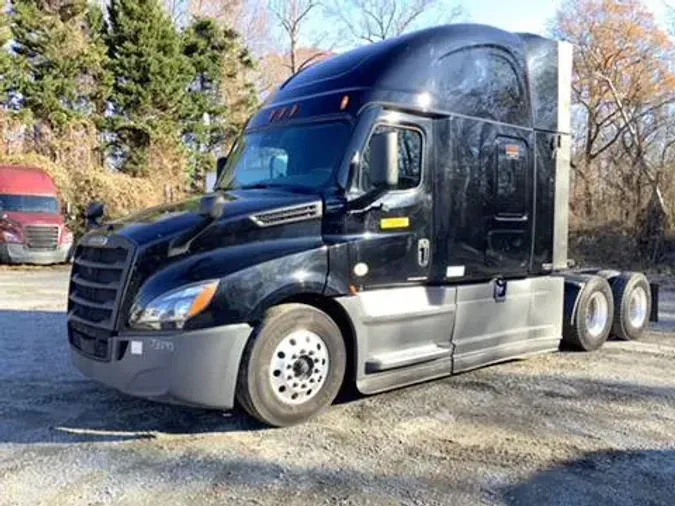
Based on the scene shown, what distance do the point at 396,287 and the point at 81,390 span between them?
Answer: 9.74ft

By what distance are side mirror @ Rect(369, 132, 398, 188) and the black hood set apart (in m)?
0.50

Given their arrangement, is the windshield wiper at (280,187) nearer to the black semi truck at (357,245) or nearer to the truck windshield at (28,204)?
the black semi truck at (357,245)

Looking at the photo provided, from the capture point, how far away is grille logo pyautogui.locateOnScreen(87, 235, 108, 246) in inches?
189

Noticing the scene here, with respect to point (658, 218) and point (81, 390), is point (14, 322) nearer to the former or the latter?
point (81, 390)

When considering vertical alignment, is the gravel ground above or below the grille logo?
below

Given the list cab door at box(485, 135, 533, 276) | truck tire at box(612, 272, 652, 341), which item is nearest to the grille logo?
cab door at box(485, 135, 533, 276)

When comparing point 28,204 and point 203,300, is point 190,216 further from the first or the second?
point 28,204

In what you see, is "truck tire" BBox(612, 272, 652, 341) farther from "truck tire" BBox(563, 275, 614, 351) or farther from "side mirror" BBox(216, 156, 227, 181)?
"side mirror" BBox(216, 156, 227, 181)

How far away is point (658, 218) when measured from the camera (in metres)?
19.3

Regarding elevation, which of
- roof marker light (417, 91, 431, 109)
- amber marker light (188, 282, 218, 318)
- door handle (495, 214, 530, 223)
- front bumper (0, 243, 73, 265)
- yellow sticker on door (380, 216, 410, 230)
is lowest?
front bumper (0, 243, 73, 265)

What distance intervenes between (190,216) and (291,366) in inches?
52.9

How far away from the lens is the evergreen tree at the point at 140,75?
27969mm

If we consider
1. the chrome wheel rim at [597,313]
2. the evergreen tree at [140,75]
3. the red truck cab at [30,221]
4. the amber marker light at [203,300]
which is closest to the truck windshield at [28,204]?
the red truck cab at [30,221]

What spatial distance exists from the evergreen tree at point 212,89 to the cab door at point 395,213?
2618 cm
